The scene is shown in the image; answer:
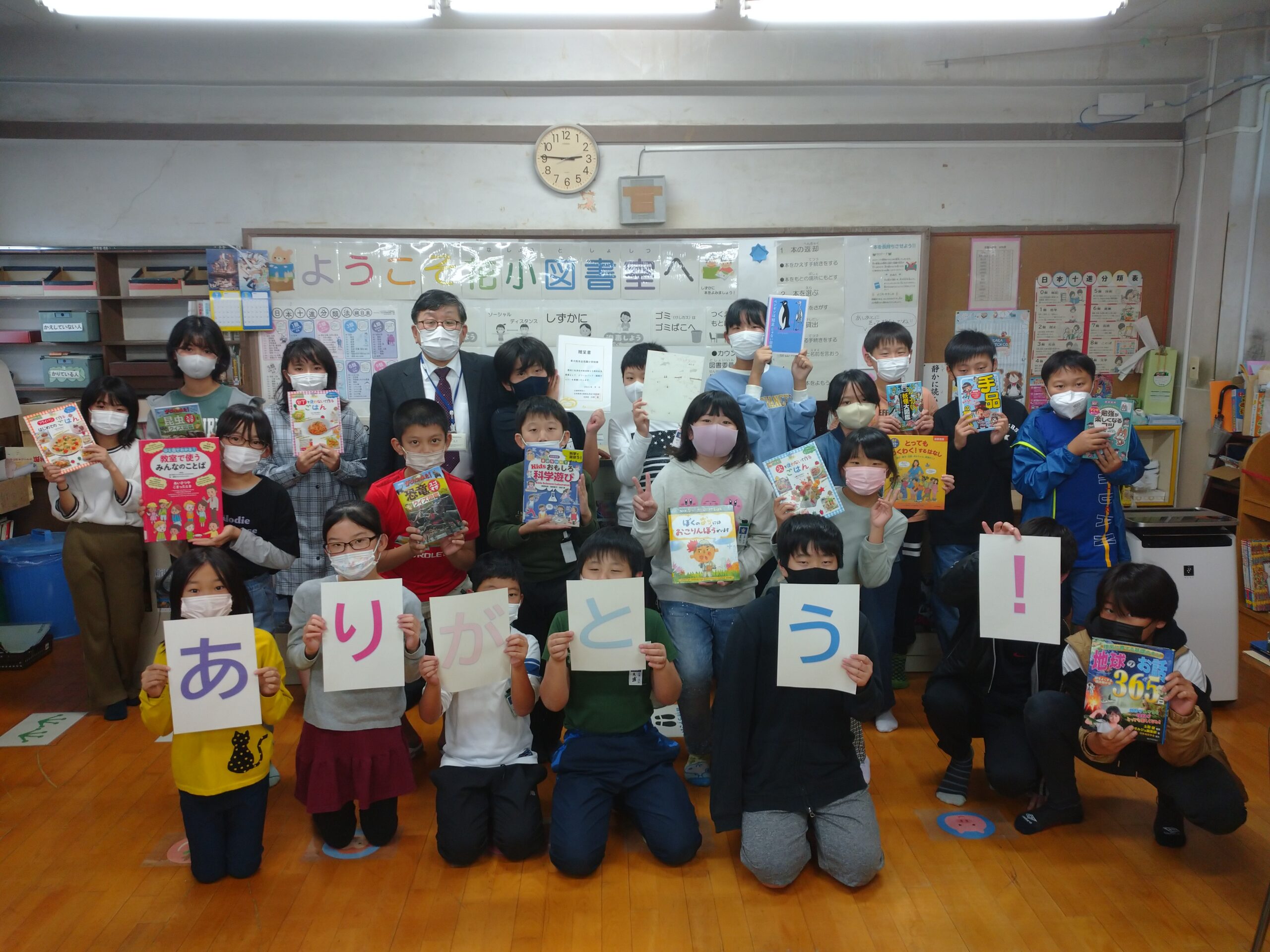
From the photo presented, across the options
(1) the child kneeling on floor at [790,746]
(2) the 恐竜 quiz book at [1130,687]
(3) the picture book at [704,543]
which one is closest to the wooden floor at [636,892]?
(1) the child kneeling on floor at [790,746]

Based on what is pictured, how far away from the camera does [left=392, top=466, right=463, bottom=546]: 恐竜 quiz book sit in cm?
284

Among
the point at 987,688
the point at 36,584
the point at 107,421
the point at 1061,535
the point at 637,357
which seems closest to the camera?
the point at 1061,535

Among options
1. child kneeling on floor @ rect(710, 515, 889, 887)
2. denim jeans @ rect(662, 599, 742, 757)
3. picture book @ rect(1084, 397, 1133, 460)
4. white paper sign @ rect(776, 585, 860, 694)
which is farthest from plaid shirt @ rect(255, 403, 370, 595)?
picture book @ rect(1084, 397, 1133, 460)

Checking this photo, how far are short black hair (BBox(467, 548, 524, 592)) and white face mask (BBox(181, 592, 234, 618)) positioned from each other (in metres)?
0.73

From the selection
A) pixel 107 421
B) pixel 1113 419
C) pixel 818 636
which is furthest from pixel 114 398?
pixel 1113 419

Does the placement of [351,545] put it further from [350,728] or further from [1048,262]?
[1048,262]

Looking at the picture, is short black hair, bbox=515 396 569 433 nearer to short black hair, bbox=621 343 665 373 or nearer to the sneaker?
short black hair, bbox=621 343 665 373

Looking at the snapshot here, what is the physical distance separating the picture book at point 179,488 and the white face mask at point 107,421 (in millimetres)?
615

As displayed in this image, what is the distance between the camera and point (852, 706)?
241cm

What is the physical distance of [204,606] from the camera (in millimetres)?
2373

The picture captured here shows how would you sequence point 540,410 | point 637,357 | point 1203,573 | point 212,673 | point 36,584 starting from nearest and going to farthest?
point 212,673
point 540,410
point 1203,573
point 637,357
point 36,584

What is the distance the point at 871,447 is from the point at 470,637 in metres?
1.56

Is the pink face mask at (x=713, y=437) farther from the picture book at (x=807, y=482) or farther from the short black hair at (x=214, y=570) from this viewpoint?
the short black hair at (x=214, y=570)

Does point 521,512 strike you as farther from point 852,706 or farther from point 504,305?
point 504,305
